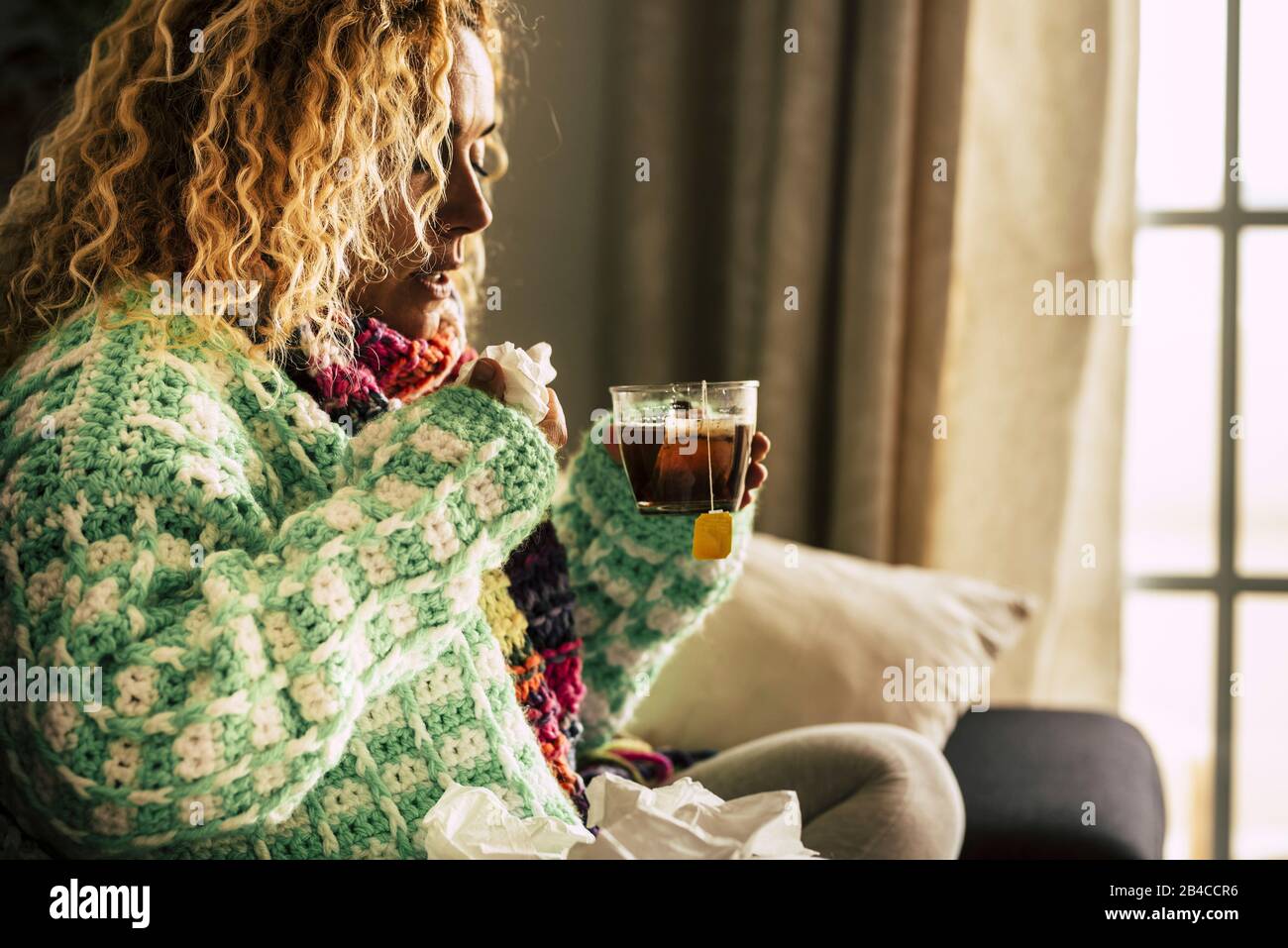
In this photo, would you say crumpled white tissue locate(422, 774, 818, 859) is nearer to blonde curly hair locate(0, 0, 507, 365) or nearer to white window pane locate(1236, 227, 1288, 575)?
blonde curly hair locate(0, 0, 507, 365)

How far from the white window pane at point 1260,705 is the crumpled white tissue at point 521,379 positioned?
1.66 meters

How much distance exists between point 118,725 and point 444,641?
8.3 inches

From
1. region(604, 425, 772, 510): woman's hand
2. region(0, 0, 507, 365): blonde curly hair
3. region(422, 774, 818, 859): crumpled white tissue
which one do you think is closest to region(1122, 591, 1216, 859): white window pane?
region(604, 425, 772, 510): woman's hand

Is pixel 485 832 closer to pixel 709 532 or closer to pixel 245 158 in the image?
pixel 709 532

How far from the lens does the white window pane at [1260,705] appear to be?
207cm

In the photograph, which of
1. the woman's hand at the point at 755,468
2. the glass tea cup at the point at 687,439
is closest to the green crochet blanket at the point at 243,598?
the glass tea cup at the point at 687,439

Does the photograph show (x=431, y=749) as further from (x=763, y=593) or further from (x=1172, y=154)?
(x=1172, y=154)

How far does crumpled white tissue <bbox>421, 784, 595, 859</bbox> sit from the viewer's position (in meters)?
0.79

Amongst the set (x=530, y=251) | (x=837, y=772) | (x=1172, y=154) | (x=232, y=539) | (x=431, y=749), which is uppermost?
(x=1172, y=154)

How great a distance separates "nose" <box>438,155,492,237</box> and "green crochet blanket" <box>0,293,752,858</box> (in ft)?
0.66

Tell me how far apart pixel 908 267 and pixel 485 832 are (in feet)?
4.33

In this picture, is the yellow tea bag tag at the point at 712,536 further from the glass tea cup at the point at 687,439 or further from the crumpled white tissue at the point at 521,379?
the crumpled white tissue at the point at 521,379
